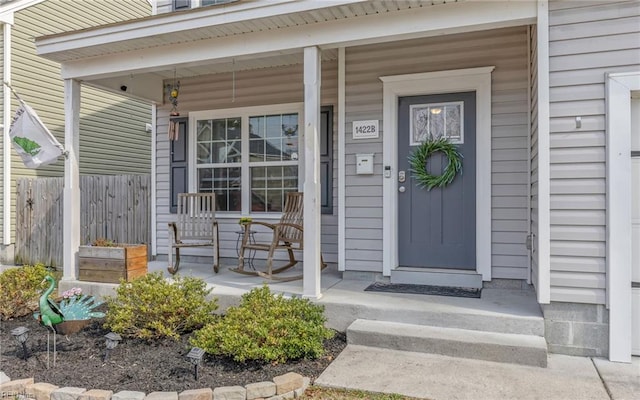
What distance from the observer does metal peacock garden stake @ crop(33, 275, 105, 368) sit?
290 centimetres

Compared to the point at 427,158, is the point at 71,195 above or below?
below

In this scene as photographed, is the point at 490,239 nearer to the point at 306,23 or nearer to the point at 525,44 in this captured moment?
the point at 525,44

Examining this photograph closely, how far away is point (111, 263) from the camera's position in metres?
4.41

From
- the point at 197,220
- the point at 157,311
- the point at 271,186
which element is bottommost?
the point at 157,311

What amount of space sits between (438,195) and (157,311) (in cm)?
265

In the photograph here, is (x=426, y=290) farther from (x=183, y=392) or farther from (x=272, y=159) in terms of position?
(x=272, y=159)

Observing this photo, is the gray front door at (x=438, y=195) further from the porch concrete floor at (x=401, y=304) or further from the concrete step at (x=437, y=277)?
the porch concrete floor at (x=401, y=304)

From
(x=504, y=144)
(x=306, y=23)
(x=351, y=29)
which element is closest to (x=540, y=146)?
(x=504, y=144)

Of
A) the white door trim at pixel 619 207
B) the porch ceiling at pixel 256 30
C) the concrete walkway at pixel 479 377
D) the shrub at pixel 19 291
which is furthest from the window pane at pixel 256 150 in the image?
the white door trim at pixel 619 207

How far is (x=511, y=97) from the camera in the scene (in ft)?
13.0

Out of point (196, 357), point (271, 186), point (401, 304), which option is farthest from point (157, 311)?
point (271, 186)

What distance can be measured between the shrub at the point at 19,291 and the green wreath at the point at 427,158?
12.0ft

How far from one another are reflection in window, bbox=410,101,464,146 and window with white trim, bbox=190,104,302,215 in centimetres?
146

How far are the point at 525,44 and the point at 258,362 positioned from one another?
349cm
